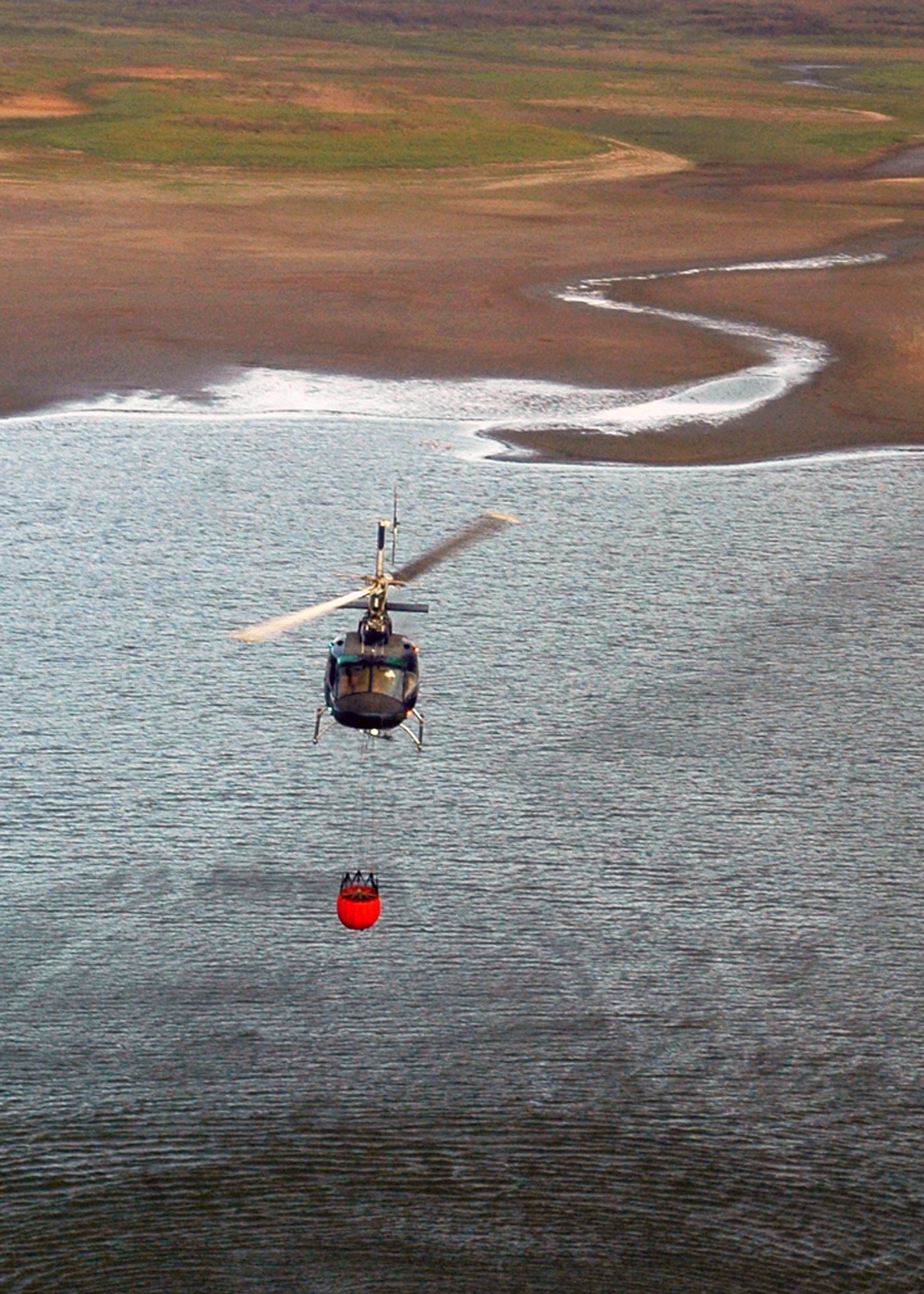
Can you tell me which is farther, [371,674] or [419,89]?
[419,89]

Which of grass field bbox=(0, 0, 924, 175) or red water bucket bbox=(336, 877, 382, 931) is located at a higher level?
grass field bbox=(0, 0, 924, 175)

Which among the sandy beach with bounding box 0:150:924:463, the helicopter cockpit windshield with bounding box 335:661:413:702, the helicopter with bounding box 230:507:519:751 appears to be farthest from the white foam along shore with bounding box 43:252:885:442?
the helicopter cockpit windshield with bounding box 335:661:413:702

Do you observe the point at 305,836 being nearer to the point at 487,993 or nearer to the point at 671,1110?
the point at 487,993

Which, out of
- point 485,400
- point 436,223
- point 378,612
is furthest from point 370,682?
point 436,223

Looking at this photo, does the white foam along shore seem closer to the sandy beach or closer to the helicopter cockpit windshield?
the sandy beach

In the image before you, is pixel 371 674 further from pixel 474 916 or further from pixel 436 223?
pixel 436 223

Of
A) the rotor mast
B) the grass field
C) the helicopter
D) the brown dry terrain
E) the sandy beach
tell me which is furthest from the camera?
the grass field
